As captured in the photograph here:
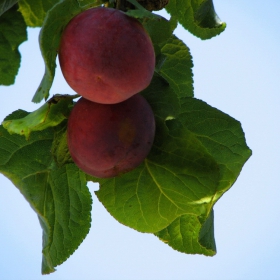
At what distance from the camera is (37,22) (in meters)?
1.92

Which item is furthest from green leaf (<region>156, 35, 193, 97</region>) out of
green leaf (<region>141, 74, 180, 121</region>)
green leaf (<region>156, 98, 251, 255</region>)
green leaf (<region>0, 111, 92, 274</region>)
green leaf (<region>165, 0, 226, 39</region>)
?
green leaf (<region>0, 111, 92, 274</region>)

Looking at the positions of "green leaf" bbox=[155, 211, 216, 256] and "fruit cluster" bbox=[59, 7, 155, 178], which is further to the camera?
"green leaf" bbox=[155, 211, 216, 256]

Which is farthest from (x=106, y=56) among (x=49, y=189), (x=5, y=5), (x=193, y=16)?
(x=193, y=16)

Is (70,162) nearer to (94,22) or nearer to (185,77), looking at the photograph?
(94,22)

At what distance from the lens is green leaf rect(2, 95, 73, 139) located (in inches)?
49.9

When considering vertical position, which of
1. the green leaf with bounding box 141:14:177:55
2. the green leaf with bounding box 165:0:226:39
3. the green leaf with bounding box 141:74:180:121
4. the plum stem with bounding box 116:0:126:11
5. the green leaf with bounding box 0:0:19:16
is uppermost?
the plum stem with bounding box 116:0:126:11

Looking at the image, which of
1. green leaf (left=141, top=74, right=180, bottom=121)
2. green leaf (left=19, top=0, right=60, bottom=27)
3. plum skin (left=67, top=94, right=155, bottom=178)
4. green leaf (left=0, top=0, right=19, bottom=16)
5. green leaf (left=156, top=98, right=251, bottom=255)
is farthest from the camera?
green leaf (left=19, top=0, right=60, bottom=27)

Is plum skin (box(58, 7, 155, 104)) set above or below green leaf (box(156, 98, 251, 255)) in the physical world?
above

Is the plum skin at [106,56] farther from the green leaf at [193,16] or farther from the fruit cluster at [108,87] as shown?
the green leaf at [193,16]

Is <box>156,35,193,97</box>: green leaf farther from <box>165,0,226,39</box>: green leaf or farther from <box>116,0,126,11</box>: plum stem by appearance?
<box>116,0,126,11</box>: plum stem

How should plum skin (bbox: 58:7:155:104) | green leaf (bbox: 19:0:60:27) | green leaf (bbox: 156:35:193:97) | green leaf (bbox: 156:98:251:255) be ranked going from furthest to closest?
green leaf (bbox: 19:0:60:27) → green leaf (bbox: 156:35:193:97) → green leaf (bbox: 156:98:251:255) → plum skin (bbox: 58:7:155:104)

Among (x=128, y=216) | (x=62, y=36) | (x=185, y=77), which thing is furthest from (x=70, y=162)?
(x=185, y=77)

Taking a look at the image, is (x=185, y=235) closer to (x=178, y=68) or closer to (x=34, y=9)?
(x=178, y=68)

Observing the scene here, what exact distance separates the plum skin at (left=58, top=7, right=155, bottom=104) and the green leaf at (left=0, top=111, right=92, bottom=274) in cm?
34
